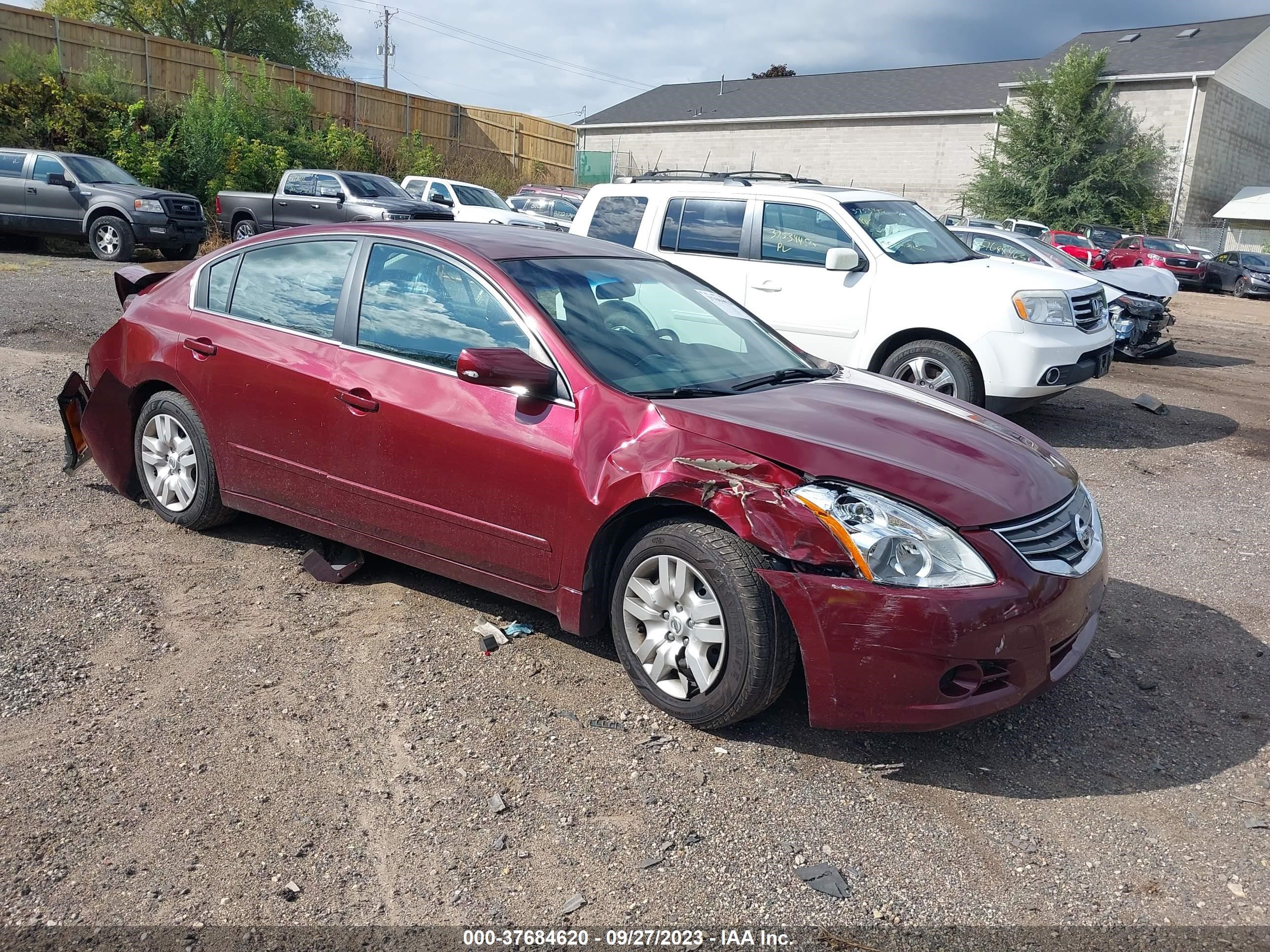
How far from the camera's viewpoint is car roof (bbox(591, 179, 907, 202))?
347 inches

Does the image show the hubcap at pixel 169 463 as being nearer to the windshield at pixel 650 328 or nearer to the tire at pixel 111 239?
the windshield at pixel 650 328

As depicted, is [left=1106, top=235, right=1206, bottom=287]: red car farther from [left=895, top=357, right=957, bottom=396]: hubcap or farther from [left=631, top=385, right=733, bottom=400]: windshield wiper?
[left=631, top=385, right=733, bottom=400]: windshield wiper

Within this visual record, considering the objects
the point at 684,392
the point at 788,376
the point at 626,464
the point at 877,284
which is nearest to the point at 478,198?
the point at 877,284

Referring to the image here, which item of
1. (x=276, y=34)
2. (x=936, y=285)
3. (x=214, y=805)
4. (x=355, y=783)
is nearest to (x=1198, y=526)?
(x=936, y=285)

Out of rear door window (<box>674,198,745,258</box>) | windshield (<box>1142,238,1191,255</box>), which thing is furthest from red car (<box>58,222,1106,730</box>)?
windshield (<box>1142,238,1191,255</box>)

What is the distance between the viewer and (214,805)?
3.08 metres

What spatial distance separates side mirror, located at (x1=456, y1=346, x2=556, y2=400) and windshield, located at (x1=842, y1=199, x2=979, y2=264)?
535 centimetres

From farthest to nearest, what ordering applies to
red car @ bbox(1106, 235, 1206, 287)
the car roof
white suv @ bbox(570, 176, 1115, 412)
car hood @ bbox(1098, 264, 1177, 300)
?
1. red car @ bbox(1106, 235, 1206, 287)
2. car hood @ bbox(1098, 264, 1177, 300)
3. the car roof
4. white suv @ bbox(570, 176, 1115, 412)

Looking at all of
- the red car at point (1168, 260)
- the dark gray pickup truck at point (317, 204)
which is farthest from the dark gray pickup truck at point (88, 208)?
the red car at point (1168, 260)

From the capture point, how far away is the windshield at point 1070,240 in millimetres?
28609

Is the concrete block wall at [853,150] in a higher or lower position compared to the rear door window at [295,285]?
higher

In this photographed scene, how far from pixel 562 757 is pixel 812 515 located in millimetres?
Answer: 1140

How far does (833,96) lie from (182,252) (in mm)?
35682

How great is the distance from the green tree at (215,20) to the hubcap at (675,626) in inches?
2155
